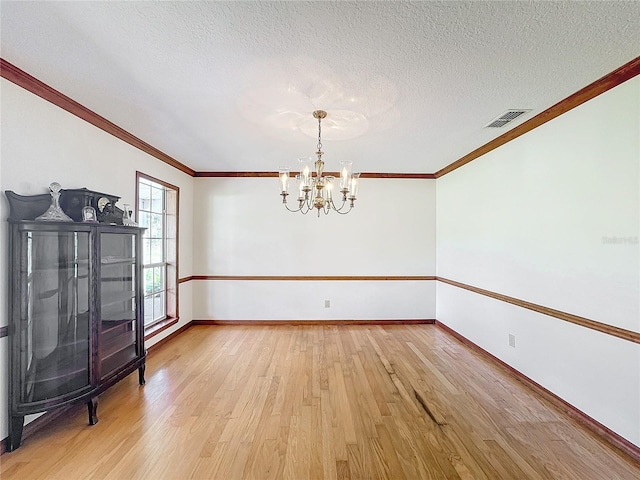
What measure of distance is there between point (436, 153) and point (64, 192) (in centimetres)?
400

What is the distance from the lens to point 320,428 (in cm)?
224

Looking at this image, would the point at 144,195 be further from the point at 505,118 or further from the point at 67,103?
the point at 505,118

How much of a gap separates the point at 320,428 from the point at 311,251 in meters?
3.10

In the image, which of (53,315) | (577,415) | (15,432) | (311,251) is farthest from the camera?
(311,251)

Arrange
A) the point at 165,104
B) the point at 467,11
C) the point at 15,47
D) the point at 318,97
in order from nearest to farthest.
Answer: the point at 467,11
the point at 15,47
the point at 318,97
the point at 165,104

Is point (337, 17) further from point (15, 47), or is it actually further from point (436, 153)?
point (436, 153)

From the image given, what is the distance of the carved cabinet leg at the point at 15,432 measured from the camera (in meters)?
2.00

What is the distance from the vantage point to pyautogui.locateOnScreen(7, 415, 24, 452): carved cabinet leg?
1995mm

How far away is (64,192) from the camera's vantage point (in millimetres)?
2361

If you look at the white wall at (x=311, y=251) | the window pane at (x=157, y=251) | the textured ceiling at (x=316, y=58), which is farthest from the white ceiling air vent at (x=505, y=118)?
the window pane at (x=157, y=251)

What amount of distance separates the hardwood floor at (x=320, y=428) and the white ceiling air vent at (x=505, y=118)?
8.46 feet

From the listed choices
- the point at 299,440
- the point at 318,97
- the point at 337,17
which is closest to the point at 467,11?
the point at 337,17

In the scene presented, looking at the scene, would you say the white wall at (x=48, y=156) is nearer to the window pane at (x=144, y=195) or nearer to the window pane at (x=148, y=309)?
the window pane at (x=144, y=195)

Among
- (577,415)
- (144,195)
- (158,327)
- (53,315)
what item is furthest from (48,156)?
(577,415)
